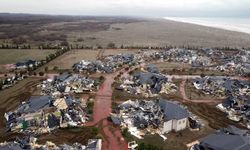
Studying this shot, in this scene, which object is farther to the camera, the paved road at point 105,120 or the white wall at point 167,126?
the white wall at point 167,126

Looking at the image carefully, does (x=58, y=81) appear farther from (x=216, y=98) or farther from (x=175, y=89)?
(x=216, y=98)

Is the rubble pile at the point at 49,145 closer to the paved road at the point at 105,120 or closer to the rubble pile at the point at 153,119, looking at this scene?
the paved road at the point at 105,120

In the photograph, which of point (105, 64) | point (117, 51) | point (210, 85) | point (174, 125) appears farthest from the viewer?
point (117, 51)

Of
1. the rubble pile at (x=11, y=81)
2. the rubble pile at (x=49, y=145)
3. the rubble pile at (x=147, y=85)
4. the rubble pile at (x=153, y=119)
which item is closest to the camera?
the rubble pile at (x=49, y=145)

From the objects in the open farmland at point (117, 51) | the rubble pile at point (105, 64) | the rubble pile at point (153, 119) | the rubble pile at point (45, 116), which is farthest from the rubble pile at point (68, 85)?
the open farmland at point (117, 51)

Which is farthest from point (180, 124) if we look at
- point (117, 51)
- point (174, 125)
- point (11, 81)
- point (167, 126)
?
point (117, 51)

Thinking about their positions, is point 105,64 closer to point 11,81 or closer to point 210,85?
point 11,81
